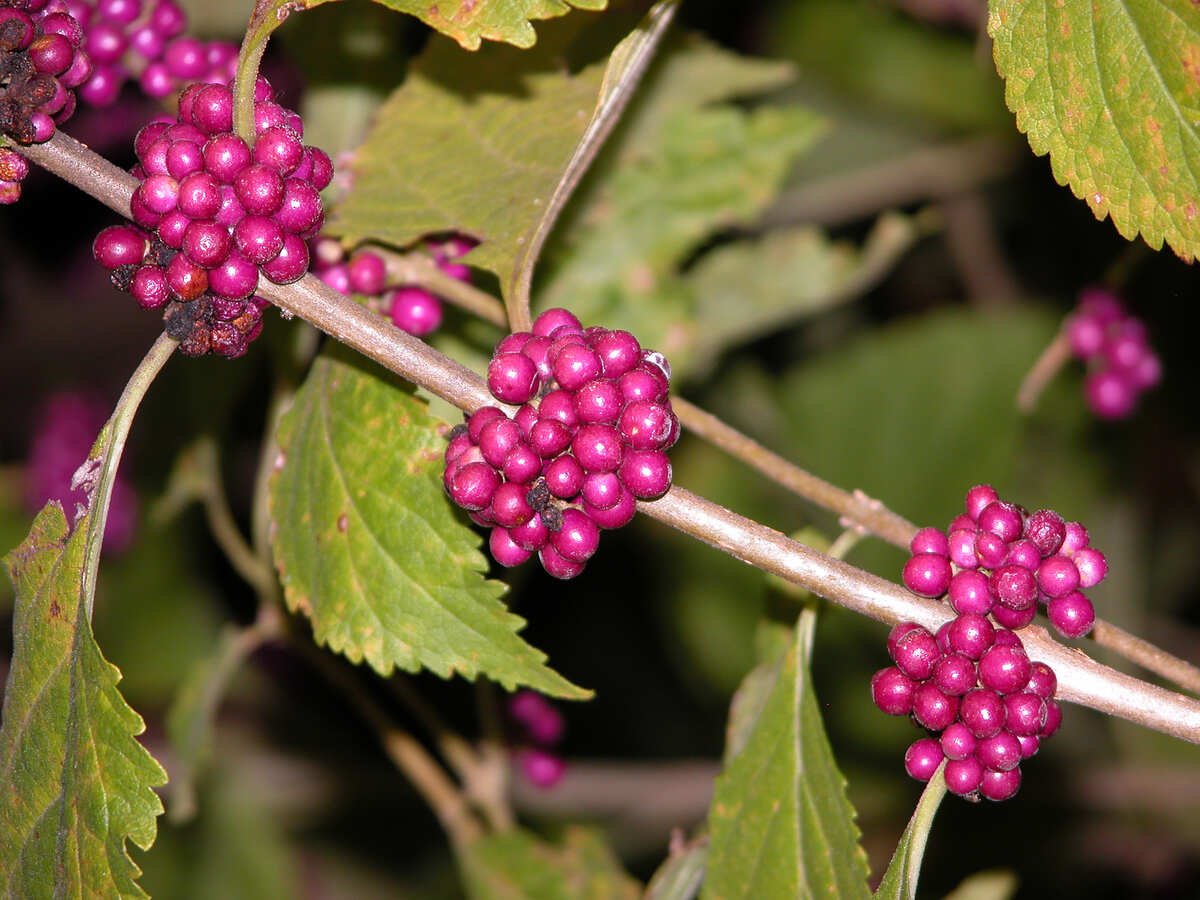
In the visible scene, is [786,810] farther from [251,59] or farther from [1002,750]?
[251,59]

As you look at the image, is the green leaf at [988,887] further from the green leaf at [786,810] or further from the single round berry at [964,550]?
the single round berry at [964,550]

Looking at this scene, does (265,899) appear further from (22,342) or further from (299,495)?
(299,495)

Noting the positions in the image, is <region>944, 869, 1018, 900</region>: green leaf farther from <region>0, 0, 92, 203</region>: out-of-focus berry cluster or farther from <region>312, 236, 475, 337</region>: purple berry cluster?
<region>0, 0, 92, 203</region>: out-of-focus berry cluster

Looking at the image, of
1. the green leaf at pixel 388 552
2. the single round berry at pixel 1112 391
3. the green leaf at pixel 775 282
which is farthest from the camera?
the green leaf at pixel 775 282

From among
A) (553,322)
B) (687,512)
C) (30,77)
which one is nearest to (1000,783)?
(687,512)

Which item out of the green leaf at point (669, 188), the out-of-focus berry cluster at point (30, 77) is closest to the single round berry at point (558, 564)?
the out-of-focus berry cluster at point (30, 77)
